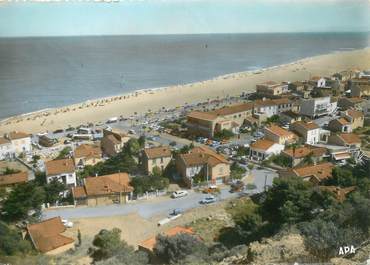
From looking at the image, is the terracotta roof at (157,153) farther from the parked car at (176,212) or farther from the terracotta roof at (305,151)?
the terracotta roof at (305,151)

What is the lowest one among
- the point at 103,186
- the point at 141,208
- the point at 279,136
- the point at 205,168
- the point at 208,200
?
the point at 141,208

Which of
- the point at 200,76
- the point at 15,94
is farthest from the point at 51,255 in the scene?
the point at 200,76

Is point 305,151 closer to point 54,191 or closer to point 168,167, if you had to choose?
point 168,167

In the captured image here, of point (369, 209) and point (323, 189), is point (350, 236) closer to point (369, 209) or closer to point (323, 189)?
point (369, 209)

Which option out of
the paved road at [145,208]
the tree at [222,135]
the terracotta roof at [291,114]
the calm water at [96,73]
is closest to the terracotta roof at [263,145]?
the tree at [222,135]

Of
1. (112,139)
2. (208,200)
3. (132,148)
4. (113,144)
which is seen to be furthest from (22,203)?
(112,139)

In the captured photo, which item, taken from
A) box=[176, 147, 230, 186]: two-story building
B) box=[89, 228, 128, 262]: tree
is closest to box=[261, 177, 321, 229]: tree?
box=[176, 147, 230, 186]: two-story building

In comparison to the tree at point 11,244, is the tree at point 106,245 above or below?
below

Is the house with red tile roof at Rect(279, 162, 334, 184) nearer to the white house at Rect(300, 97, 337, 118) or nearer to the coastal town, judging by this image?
the coastal town
